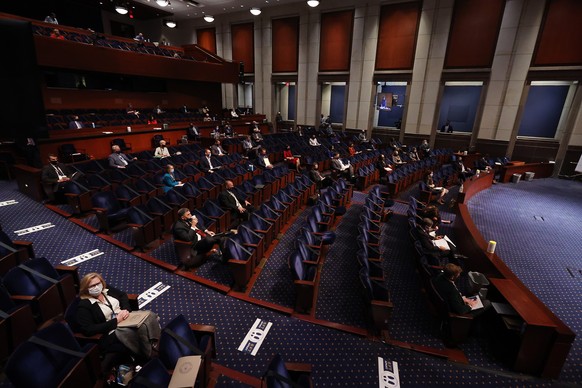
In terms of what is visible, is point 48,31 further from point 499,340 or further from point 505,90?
point 505,90

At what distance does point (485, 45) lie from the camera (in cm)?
1143

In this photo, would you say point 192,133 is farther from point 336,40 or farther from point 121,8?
point 336,40

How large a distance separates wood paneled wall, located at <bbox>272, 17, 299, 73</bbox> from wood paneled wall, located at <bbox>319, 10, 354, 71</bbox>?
4.82 ft

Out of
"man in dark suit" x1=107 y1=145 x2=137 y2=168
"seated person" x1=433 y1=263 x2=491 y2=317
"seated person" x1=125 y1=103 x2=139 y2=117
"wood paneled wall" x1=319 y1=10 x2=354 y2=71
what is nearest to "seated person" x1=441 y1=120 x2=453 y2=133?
"wood paneled wall" x1=319 y1=10 x2=354 y2=71

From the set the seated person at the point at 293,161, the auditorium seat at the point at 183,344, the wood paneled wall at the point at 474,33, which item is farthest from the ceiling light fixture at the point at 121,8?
the auditorium seat at the point at 183,344

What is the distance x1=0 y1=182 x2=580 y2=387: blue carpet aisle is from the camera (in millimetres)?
2791

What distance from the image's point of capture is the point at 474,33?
1150cm

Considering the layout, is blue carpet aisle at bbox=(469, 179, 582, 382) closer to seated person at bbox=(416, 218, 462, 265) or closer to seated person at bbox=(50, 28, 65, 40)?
seated person at bbox=(416, 218, 462, 265)

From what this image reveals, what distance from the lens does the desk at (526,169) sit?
406 inches

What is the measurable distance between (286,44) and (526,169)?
39.9 ft

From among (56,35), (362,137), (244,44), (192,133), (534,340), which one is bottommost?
(534,340)

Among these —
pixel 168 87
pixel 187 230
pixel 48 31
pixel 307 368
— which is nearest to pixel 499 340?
pixel 307 368

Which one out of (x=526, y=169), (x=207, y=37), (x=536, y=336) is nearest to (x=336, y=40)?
(x=207, y=37)

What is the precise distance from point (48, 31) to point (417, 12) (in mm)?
13788
